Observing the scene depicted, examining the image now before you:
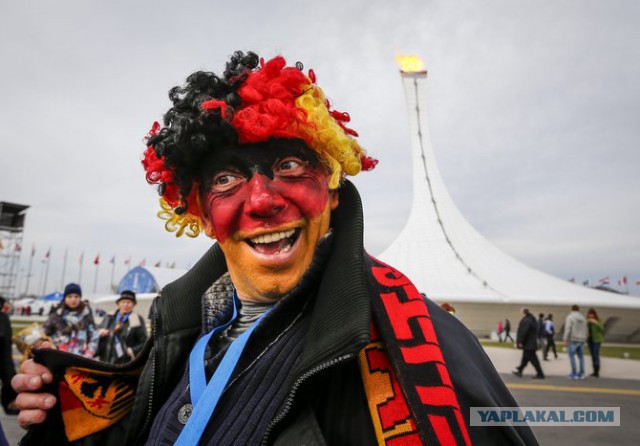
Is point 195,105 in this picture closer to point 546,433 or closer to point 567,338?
point 546,433

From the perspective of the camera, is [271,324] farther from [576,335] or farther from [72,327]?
[576,335]

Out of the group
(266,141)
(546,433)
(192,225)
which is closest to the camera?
(266,141)

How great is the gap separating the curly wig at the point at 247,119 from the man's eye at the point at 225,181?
0.35 feet

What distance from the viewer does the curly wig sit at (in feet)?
4.97

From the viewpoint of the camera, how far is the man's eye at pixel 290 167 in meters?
1.53

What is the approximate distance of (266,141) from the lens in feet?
5.02

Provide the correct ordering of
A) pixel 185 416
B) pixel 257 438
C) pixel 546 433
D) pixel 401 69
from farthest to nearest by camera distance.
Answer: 1. pixel 401 69
2. pixel 546 433
3. pixel 185 416
4. pixel 257 438

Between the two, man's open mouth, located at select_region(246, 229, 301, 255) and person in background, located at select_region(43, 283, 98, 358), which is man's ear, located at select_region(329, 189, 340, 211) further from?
person in background, located at select_region(43, 283, 98, 358)

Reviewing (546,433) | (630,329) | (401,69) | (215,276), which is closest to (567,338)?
(546,433)

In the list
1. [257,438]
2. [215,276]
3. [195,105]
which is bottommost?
[257,438]

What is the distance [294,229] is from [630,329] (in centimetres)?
2706

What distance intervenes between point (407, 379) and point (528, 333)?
8990mm

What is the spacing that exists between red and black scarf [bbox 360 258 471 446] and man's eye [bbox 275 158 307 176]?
0.53 m

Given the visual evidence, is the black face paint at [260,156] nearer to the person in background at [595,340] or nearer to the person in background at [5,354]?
the person in background at [5,354]
